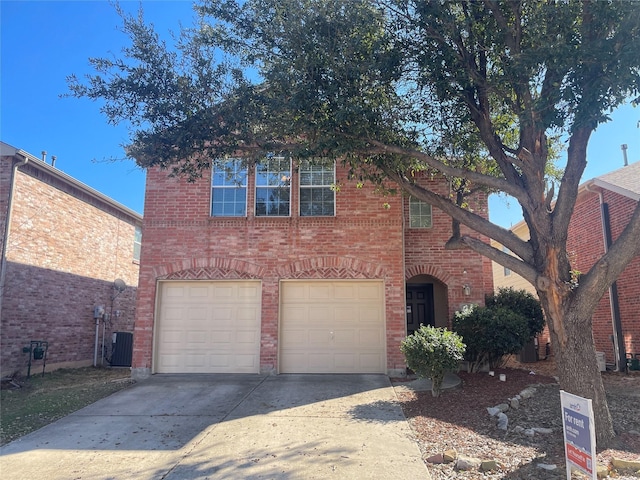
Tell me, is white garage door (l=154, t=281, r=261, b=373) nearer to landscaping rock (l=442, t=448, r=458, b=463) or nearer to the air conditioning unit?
the air conditioning unit

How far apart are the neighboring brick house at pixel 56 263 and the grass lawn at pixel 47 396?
0.81m

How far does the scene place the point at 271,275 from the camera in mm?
10977

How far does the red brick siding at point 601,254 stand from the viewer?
11.5m

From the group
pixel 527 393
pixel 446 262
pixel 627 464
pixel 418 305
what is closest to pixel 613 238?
pixel 446 262

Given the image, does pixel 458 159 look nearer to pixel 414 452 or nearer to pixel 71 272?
pixel 414 452

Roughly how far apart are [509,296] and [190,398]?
821 cm

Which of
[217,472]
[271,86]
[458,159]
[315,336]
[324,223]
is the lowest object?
[217,472]

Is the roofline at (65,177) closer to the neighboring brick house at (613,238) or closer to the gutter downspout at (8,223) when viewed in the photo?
the gutter downspout at (8,223)

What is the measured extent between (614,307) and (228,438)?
10921 mm

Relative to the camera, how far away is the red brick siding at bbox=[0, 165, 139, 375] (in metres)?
11.4

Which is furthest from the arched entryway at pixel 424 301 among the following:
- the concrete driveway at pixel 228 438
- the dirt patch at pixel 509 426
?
the concrete driveway at pixel 228 438

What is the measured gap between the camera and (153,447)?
6117 mm

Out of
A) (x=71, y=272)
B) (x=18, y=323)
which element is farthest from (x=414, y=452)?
(x=71, y=272)

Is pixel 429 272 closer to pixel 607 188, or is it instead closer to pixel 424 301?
pixel 424 301
